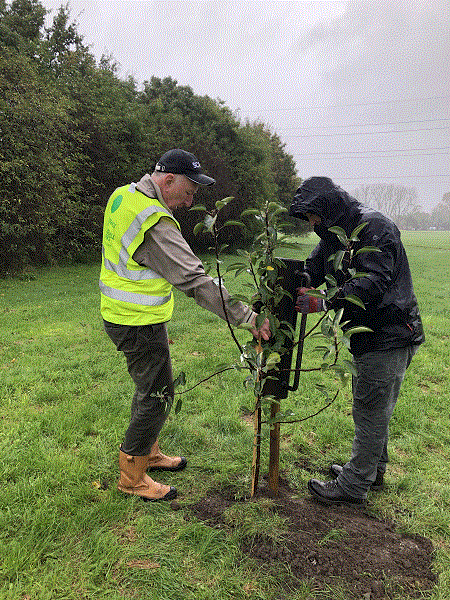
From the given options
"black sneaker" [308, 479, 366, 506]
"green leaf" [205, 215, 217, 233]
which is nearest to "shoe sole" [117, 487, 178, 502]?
"black sneaker" [308, 479, 366, 506]

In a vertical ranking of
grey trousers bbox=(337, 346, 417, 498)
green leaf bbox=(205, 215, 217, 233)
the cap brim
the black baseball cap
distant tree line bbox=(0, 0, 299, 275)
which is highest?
distant tree line bbox=(0, 0, 299, 275)

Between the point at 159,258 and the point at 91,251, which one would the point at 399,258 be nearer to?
the point at 159,258

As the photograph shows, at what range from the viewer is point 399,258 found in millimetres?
2559

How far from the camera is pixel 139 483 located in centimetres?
286

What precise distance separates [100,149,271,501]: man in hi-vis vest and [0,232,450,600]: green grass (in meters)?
0.38

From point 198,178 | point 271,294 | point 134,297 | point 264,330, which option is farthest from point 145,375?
point 198,178

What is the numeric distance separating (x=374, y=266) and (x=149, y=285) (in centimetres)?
139

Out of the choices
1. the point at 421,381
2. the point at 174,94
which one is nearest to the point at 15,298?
the point at 421,381

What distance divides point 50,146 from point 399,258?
12.1 metres

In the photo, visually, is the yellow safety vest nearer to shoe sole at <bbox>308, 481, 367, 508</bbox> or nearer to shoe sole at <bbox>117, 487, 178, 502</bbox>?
shoe sole at <bbox>117, 487, 178, 502</bbox>

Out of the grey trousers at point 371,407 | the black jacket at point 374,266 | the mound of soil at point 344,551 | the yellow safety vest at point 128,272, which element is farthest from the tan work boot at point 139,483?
the black jacket at point 374,266

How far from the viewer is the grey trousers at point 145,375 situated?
8.68 ft

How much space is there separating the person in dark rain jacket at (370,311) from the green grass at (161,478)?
476mm

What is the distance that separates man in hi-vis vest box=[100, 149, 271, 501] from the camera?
237 centimetres
